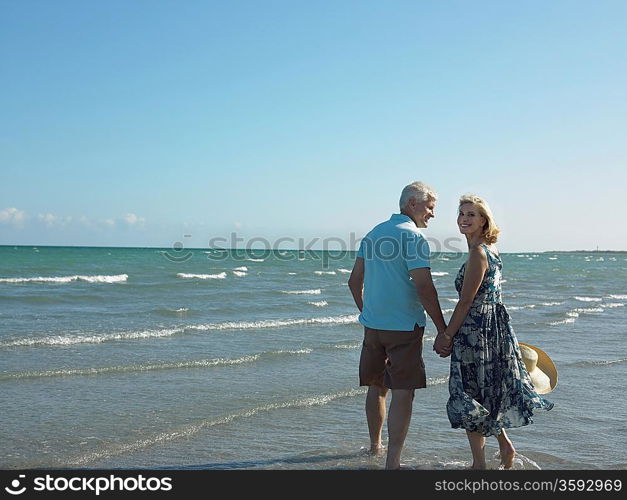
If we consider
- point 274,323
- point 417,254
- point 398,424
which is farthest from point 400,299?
point 274,323

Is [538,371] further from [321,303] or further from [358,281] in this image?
[321,303]

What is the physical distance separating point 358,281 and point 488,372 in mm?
1169

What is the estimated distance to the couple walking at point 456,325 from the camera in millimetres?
4516

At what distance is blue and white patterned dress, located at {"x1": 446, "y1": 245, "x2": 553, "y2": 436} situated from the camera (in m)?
4.52

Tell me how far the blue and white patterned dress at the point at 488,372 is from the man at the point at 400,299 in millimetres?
230

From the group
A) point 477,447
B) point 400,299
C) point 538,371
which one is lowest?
point 477,447

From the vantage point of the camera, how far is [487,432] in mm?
4543

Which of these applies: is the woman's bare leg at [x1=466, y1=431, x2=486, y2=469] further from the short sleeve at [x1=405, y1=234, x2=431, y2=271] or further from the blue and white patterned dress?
the short sleeve at [x1=405, y1=234, x2=431, y2=271]

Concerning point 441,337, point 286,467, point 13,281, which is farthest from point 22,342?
point 13,281

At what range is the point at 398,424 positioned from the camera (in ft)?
15.5

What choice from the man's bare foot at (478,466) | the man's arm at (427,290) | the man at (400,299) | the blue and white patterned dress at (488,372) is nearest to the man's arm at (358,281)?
the man at (400,299)

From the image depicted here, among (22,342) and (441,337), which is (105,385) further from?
(441,337)

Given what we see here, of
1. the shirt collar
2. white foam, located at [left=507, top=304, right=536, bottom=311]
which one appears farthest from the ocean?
white foam, located at [left=507, top=304, right=536, bottom=311]
